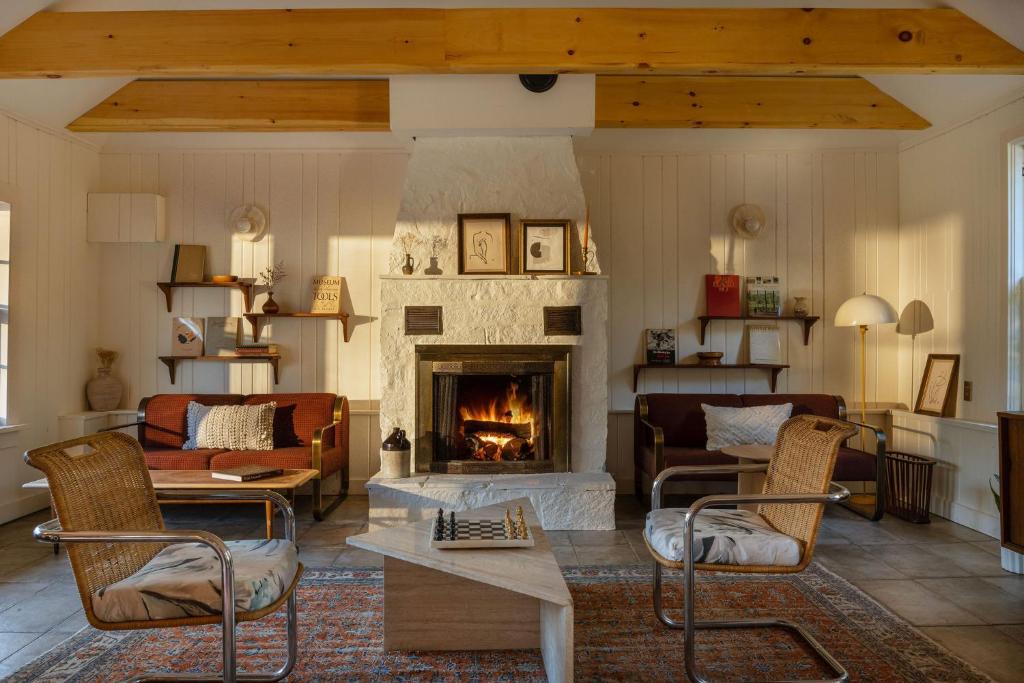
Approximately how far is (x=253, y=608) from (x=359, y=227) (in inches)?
152

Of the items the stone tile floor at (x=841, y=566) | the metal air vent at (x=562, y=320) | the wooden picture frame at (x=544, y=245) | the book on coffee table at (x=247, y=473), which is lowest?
the stone tile floor at (x=841, y=566)

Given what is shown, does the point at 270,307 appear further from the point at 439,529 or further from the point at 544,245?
the point at 439,529

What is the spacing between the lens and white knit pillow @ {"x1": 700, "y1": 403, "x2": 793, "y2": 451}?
4930 mm

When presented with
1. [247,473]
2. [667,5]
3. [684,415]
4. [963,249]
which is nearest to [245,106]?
[247,473]

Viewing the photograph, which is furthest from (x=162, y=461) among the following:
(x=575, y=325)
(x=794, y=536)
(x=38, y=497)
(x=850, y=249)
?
(x=850, y=249)

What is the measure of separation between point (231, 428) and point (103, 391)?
1.23 m

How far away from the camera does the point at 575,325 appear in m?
4.80

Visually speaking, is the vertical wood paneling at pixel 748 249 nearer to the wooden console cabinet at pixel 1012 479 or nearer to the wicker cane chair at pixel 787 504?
the wooden console cabinet at pixel 1012 479

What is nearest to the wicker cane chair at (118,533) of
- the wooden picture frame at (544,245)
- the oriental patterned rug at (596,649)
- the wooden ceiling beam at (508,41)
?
the oriental patterned rug at (596,649)

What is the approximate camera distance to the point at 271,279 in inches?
215

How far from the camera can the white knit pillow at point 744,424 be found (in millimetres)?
4930

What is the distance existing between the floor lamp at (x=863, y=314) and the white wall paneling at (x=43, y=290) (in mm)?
5675

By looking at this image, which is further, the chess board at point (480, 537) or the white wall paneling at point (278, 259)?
the white wall paneling at point (278, 259)

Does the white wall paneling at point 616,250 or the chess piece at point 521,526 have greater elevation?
the white wall paneling at point 616,250
